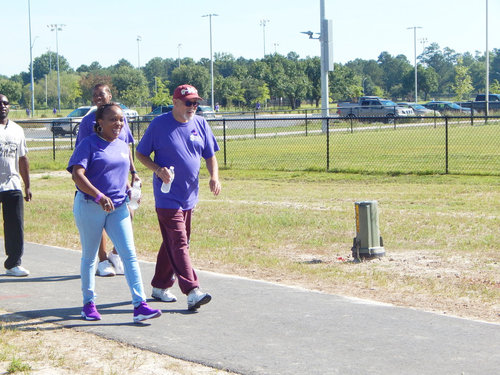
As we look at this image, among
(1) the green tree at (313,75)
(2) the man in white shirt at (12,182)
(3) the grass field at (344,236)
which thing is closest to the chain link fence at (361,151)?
(3) the grass field at (344,236)

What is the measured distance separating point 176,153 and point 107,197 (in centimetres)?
77

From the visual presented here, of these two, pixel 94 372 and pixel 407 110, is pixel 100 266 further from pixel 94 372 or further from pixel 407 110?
pixel 407 110

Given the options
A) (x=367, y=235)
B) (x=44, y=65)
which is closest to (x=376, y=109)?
(x=367, y=235)

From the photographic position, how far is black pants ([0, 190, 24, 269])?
803 centimetres

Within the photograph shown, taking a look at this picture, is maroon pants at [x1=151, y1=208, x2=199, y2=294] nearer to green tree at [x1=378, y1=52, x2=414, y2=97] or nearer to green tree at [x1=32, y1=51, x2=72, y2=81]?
green tree at [x1=378, y1=52, x2=414, y2=97]

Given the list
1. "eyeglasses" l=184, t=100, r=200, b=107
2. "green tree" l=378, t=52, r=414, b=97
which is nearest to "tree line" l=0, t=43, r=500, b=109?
"green tree" l=378, t=52, r=414, b=97

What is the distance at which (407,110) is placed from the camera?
162 ft

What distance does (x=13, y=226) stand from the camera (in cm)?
812

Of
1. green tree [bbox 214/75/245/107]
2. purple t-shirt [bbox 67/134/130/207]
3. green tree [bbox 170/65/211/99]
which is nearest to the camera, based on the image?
purple t-shirt [bbox 67/134/130/207]

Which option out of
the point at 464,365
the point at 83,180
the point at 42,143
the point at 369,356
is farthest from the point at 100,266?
the point at 42,143

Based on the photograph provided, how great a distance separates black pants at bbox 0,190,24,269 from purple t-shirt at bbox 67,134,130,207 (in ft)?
7.41

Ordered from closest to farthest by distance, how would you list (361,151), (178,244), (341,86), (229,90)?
(178,244) < (361,151) < (229,90) < (341,86)

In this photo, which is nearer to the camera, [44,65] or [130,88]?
[130,88]

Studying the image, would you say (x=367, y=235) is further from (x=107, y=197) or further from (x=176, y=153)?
(x=107, y=197)
